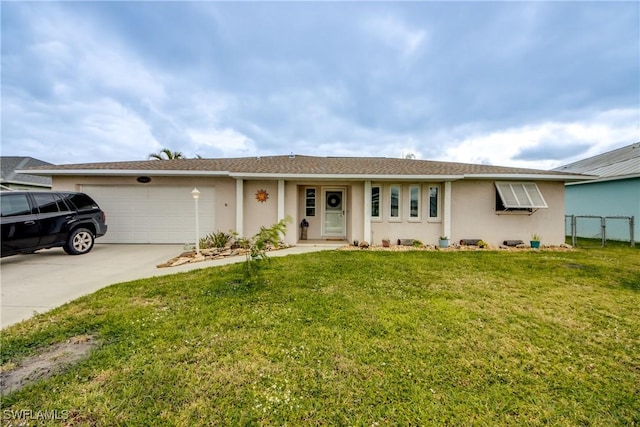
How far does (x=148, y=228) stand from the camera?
9.34m

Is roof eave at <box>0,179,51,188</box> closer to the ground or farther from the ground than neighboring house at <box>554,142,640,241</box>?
farther from the ground

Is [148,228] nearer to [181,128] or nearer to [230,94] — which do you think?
[230,94]

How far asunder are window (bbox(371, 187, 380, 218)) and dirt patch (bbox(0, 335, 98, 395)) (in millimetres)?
8320

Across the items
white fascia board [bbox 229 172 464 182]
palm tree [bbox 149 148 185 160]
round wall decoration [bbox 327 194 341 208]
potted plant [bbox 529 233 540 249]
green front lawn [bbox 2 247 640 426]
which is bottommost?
green front lawn [bbox 2 247 640 426]

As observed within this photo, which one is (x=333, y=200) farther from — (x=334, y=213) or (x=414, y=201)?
(x=414, y=201)

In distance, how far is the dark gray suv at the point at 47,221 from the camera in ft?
19.2

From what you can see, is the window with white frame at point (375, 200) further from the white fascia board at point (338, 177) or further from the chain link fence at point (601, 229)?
the chain link fence at point (601, 229)

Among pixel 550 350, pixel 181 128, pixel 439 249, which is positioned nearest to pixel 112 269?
pixel 550 350

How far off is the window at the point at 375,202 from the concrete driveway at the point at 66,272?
9.68 ft

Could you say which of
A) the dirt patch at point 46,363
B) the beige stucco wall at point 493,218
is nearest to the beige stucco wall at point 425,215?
the beige stucco wall at point 493,218

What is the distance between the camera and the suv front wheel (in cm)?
708

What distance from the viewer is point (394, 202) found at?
9.68m

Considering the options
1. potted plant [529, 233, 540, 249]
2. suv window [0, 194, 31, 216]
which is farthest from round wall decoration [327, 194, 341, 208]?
suv window [0, 194, 31, 216]

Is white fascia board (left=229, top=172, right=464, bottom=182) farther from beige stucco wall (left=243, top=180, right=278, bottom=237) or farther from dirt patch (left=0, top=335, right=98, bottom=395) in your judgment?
dirt patch (left=0, top=335, right=98, bottom=395)
